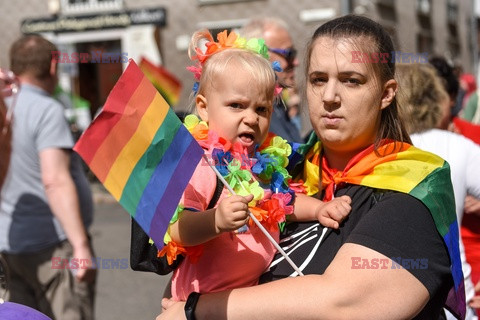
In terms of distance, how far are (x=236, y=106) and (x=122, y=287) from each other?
4996 millimetres

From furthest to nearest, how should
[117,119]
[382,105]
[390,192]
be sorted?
1. [382,105]
2. [390,192]
3. [117,119]

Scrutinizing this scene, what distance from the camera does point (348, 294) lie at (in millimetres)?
1802

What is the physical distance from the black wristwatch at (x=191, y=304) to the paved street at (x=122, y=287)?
13.1 feet

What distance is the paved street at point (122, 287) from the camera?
6.13 meters

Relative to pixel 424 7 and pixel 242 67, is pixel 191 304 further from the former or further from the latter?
pixel 424 7

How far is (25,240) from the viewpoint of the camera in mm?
3873

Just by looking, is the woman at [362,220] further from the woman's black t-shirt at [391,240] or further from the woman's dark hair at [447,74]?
the woman's dark hair at [447,74]

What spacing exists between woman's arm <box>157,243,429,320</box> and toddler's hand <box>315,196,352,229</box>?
0.38 feet

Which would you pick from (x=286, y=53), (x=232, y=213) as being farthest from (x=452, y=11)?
(x=232, y=213)

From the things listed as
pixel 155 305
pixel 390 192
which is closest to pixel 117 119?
pixel 390 192

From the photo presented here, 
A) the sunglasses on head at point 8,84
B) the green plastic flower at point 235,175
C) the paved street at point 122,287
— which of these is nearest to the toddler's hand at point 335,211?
the green plastic flower at point 235,175

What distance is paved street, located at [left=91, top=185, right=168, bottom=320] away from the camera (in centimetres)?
613

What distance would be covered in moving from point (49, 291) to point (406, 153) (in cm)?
245

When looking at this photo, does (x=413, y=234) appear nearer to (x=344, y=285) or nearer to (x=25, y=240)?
(x=344, y=285)
